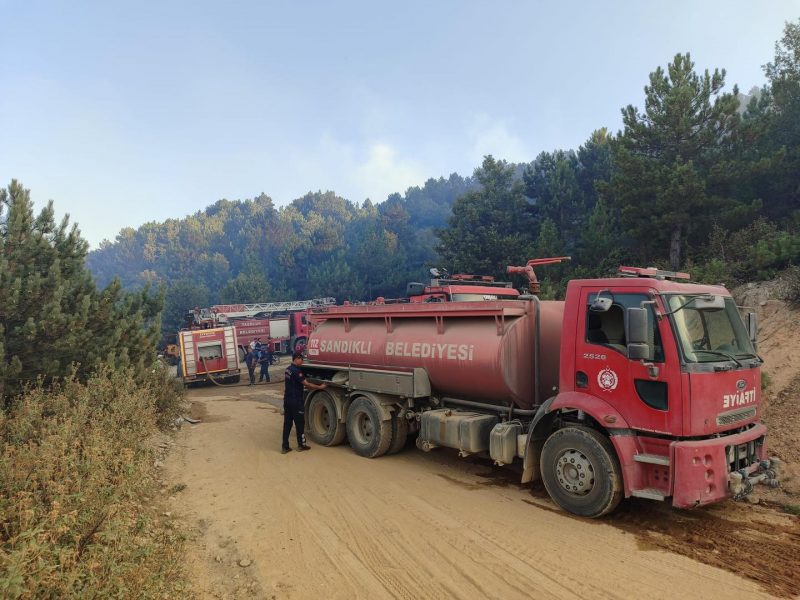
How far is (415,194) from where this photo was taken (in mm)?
123938

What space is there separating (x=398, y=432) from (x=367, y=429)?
661 mm

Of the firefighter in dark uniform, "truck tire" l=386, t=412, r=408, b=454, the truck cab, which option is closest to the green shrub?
the truck cab

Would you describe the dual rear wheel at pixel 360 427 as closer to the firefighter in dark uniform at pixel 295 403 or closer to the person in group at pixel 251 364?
the firefighter in dark uniform at pixel 295 403

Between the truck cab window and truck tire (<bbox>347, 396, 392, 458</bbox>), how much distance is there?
159 inches

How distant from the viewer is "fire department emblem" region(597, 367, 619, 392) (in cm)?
567

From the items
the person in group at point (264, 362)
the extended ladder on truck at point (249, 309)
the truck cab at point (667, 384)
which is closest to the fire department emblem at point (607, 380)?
the truck cab at point (667, 384)

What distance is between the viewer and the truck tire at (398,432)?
28.7 ft

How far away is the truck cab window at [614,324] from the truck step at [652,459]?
3.54 feet

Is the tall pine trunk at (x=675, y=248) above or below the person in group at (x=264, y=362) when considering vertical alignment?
above

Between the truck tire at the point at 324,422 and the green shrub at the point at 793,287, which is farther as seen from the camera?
the green shrub at the point at 793,287

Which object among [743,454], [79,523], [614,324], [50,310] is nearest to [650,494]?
[743,454]

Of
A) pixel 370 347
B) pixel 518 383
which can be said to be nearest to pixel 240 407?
pixel 370 347

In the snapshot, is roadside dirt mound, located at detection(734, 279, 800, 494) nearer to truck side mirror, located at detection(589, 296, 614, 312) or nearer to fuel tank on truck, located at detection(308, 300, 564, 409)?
fuel tank on truck, located at detection(308, 300, 564, 409)

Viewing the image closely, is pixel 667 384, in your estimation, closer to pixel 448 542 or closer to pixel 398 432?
pixel 448 542
